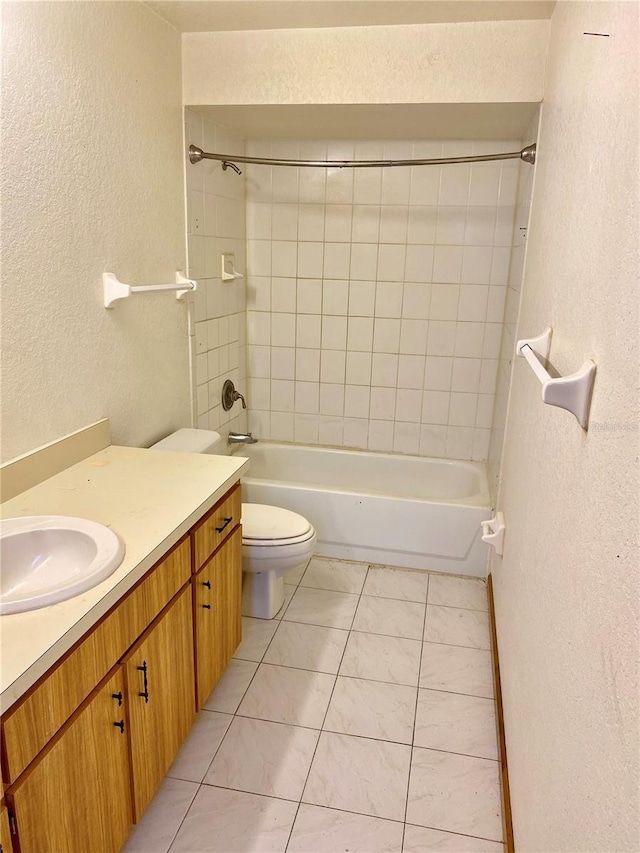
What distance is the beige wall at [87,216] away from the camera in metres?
1.55

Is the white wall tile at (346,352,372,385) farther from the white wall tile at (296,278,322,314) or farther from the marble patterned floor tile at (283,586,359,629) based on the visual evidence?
the marble patterned floor tile at (283,586,359,629)

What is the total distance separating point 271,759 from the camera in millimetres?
1789

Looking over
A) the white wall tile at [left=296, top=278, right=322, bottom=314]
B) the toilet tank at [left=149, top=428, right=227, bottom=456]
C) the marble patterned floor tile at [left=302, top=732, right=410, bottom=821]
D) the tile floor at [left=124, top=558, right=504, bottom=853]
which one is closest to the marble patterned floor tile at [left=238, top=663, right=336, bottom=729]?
the tile floor at [left=124, top=558, right=504, bottom=853]

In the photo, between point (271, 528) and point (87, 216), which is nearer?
point (87, 216)

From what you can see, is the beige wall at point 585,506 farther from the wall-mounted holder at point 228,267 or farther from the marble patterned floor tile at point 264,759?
the wall-mounted holder at point 228,267

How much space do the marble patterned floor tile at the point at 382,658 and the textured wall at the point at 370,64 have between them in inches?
78.9

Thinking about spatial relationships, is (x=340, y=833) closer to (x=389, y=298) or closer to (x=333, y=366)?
(x=333, y=366)

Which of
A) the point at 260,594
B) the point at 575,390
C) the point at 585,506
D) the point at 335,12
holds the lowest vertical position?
the point at 260,594

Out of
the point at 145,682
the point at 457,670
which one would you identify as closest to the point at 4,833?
the point at 145,682

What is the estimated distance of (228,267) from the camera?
9.73ft

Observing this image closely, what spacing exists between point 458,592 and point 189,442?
1.33m

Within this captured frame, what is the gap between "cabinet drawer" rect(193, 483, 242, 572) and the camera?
1672 mm

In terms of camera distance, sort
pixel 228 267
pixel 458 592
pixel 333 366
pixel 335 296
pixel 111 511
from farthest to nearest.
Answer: pixel 333 366 < pixel 335 296 < pixel 228 267 < pixel 458 592 < pixel 111 511

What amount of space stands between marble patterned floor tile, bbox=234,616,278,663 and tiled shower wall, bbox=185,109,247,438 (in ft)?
2.96
